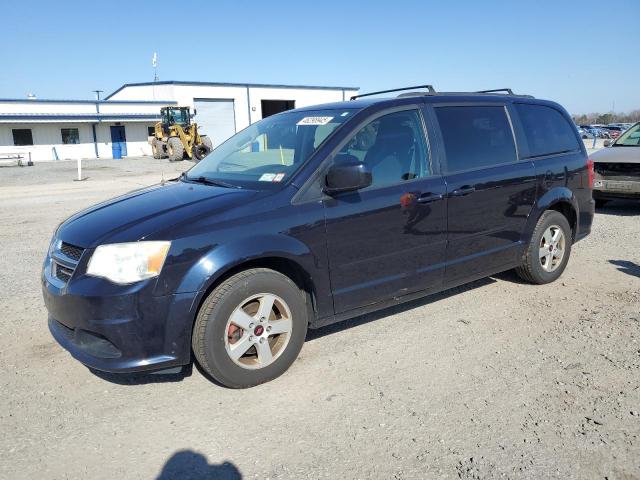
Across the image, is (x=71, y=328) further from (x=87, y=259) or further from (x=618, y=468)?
(x=618, y=468)

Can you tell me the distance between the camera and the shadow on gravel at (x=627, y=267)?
18.7 feet

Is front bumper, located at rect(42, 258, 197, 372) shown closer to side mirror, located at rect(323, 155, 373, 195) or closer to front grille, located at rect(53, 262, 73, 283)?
front grille, located at rect(53, 262, 73, 283)

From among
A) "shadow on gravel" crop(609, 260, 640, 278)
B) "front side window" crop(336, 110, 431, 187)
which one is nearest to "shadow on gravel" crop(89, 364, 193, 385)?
"front side window" crop(336, 110, 431, 187)

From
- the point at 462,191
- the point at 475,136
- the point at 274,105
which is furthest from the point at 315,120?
the point at 274,105

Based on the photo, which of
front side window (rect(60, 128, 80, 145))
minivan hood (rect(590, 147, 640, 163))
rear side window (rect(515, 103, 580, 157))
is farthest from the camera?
front side window (rect(60, 128, 80, 145))

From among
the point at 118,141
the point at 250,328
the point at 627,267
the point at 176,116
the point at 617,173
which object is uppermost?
the point at 176,116

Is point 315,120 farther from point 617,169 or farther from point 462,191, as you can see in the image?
point 617,169

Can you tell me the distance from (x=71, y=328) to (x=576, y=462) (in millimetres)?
2926

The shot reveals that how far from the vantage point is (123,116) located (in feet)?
128

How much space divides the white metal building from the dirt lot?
119ft

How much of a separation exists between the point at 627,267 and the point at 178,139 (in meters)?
25.2

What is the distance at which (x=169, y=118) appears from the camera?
100 ft

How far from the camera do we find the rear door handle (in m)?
4.00

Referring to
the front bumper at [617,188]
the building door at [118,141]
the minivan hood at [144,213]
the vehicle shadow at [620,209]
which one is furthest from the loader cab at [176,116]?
the minivan hood at [144,213]
